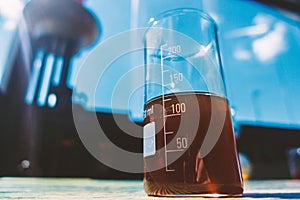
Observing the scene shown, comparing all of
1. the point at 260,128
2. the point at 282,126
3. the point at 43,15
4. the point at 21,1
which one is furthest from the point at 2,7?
the point at 282,126

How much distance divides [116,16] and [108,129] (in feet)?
1.90

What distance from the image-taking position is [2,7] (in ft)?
3.45

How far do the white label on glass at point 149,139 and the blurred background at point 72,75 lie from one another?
739 mm

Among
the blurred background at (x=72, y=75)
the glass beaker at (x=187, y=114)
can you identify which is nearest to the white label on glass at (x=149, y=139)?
the glass beaker at (x=187, y=114)

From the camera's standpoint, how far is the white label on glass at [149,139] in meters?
0.32

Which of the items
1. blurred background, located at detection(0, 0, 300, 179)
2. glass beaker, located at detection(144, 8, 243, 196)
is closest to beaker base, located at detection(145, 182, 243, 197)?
glass beaker, located at detection(144, 8, 243, 196)

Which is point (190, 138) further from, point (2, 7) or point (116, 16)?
point (2, 7)

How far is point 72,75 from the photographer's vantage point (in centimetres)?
120

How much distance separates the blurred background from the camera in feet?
3.83

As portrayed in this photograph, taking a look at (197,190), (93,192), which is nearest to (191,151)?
(197,190)

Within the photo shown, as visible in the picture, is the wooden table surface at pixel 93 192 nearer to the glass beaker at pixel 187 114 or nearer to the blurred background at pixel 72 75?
the glass beaker at pixel 187 114

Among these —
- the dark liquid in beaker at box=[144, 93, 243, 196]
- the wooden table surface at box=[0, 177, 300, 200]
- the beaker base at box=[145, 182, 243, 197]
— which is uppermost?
the dark liquid in beaker at box=[144, 93, 243, 196]

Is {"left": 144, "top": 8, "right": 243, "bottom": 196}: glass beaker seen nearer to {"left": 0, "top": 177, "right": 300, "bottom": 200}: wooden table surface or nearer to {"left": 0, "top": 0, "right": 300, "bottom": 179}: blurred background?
{"left": 0, "top": 177, "right": 300, "bottom": 200}: wooden table surface

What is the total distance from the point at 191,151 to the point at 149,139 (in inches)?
2.7
